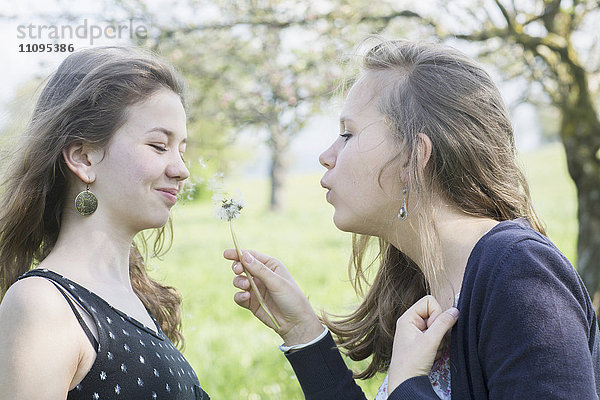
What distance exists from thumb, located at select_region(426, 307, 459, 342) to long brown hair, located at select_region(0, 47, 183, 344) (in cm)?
118

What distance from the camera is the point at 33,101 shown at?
238 cm

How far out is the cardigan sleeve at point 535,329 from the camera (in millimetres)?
1525

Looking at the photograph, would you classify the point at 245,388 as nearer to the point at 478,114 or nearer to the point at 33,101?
the point at 33,101

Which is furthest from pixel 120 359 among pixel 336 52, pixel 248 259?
pixel 336 52

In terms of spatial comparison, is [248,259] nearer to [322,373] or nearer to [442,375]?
[322,373]

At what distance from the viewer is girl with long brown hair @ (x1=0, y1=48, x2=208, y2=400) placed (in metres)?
1.88

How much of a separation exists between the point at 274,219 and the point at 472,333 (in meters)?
14.8

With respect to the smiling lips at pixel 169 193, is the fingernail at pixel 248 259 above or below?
below

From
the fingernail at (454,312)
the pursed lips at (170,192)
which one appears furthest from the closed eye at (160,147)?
the fingernail at (454,312)

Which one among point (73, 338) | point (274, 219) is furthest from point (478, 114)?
point (274, 219)

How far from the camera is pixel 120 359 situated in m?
1.85

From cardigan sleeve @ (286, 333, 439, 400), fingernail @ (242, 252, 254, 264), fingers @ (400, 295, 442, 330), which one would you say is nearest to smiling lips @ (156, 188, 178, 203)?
fingernail @ (242, 252, 254, 264)

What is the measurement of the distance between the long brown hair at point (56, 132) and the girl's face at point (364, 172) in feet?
2.24

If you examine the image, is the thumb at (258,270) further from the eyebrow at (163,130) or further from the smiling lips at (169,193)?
the eyebrow at (163,130)
